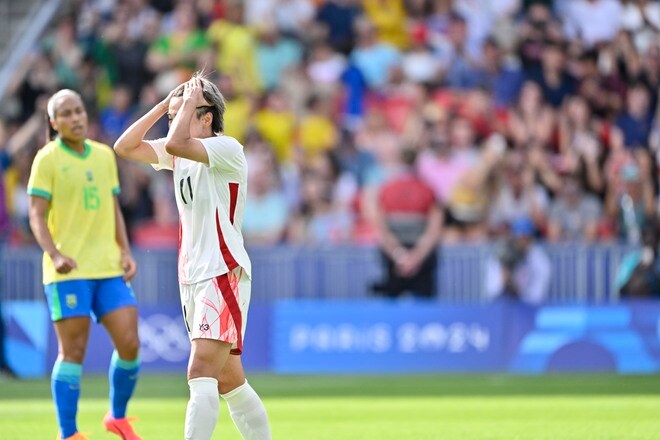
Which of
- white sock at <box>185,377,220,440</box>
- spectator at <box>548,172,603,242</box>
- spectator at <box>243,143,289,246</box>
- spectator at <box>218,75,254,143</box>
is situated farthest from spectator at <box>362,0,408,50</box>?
white sock at <box>185,377,220,440</box>

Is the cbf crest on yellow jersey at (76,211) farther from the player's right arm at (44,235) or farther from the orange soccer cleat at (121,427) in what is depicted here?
the orange soccer cleat at (121,427)

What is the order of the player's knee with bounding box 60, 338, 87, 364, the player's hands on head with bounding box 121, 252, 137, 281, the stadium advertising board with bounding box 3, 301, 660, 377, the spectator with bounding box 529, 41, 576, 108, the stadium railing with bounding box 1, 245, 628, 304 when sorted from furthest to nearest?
the spectator with bounding box 529, 41, 576, 108, the stadium railing with bounding box 1, 245, 628, 304, the stadium advertising board with bounding box 3, 301, 660, 377, the player's hands on head with bounding box 121, 252, 137, 281, the player's knee with bounding box 60, 338, 87, 364

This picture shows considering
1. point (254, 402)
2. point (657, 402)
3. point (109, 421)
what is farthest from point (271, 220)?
point (254, 402)

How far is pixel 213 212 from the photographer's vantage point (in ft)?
28.9

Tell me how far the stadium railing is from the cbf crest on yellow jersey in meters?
8.55

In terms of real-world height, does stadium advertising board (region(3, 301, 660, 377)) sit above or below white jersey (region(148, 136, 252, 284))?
below

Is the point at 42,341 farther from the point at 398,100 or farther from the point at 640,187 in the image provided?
the point at 640,187

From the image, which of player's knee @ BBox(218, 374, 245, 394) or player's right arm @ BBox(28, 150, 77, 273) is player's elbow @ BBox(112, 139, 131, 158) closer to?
player's knee @ BBox(218, 374, 245, 394)

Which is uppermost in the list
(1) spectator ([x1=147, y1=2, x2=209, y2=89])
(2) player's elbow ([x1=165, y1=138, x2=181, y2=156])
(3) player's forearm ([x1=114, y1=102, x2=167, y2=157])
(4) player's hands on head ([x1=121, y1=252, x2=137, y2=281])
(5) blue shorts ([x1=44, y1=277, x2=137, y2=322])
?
(1) spectator ([x1=147, y1=2, x2=209, y2=89])

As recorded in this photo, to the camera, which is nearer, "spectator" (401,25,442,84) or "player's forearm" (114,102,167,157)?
"player's forearm" (114,102,167,157)

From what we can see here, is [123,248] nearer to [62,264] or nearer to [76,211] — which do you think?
[76,211]

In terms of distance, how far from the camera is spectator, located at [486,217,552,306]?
19312 millimetres

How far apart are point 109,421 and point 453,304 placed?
8.84 m

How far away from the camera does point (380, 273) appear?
1969cm
